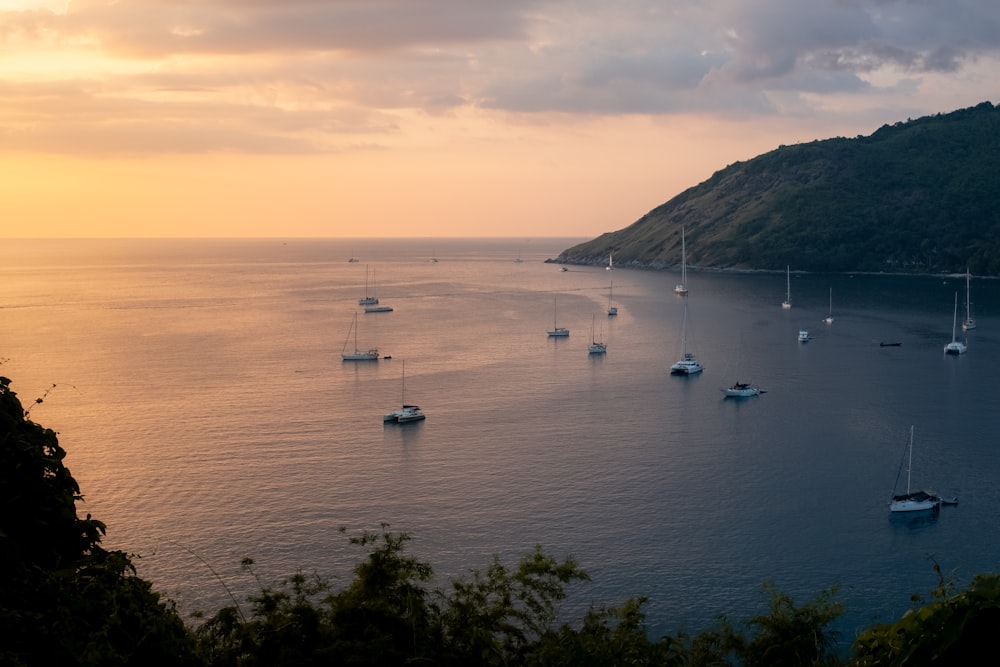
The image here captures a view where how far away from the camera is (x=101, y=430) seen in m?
68.7

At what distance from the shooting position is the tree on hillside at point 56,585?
13898mm

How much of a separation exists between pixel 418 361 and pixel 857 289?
12134cm

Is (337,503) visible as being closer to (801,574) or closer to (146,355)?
(801,574)

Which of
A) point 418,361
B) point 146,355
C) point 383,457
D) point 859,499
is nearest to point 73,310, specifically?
point 146,355

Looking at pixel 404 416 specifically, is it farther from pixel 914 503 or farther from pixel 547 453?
pixel 914 503

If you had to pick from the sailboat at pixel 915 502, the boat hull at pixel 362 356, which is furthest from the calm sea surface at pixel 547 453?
the boat hull at pixel 362 356

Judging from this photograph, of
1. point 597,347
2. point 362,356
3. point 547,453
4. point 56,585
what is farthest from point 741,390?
point 56,585

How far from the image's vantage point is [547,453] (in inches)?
2440

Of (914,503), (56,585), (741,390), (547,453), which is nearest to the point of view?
(56,585)

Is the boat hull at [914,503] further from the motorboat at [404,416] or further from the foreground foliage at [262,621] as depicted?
the motorboat at [404,416]

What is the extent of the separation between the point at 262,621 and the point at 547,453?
42.1 meters

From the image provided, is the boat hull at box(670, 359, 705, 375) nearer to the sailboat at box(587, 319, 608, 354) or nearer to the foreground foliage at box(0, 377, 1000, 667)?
the sailboat at box(587, 319, 608, 354)

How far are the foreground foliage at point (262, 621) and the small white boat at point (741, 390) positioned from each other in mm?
58657

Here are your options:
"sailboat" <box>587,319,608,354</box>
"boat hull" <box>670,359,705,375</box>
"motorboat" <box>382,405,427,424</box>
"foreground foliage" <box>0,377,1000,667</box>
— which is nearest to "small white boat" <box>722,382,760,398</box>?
"boat hull" <box>670,359,705,375</box>
